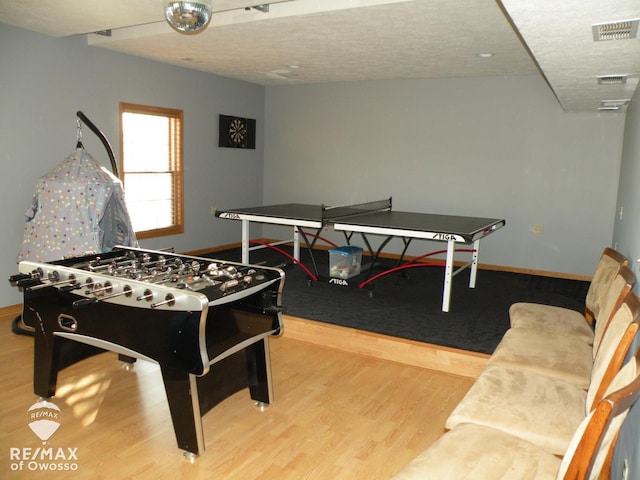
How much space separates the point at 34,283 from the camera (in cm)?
253

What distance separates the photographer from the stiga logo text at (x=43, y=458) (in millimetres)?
2246

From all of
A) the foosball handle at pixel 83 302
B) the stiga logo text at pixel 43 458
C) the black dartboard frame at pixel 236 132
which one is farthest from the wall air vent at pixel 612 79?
the black dartboard frame at pixel 236 132

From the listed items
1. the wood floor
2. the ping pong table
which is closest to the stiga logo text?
the wood floor

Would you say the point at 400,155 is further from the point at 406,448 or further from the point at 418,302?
the point at 406,448

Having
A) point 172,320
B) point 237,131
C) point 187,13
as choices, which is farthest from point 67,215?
point 237,131

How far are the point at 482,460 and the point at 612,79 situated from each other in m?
2.97

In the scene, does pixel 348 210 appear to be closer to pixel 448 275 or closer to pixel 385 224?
pixel 385 224

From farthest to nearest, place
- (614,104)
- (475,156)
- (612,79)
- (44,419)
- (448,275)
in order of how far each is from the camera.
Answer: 1. (475,156)
2. (614,104)
3. (448,275)
4. (612,79)
5. (44,419)

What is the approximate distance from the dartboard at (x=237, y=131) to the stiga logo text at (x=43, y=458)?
5136mm

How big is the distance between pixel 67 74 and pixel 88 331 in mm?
3248

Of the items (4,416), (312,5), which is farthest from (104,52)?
(4,416)

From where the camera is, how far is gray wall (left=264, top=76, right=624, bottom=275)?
570cm

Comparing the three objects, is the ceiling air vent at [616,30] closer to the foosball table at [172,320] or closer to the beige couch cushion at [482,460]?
the beige couch cushion at [482,460]

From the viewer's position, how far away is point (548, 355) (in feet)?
8.27
